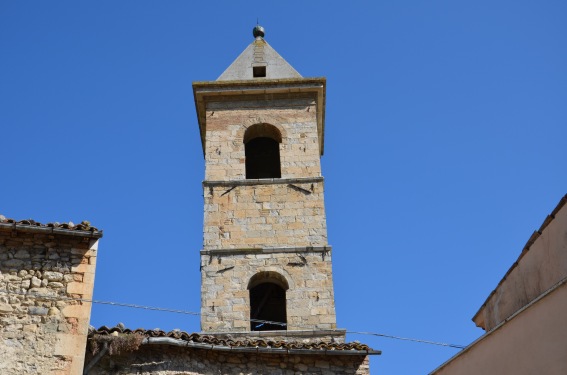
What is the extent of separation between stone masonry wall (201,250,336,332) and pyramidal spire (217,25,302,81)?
4.70m

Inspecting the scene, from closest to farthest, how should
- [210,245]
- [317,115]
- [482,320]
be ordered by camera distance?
[482,320] < [210,245] < [317,115]

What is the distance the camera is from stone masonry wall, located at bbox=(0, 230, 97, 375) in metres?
9.27

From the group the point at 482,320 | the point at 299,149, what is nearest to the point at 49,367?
the point at 482,320

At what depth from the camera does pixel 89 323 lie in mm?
9766

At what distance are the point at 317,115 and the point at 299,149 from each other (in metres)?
1.53

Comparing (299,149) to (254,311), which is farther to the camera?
(299,149)

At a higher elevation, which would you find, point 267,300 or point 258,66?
point 258,66

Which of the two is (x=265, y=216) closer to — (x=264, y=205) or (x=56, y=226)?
(x=264, y=205)

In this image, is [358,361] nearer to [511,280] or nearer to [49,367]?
[511,280]

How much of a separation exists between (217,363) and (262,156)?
7617mm

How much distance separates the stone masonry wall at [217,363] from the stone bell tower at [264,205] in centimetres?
232

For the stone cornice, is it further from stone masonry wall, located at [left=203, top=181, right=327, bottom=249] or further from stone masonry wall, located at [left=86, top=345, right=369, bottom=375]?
stone masonry wall, located at [left=86, top=345, right=369, bottom=375]

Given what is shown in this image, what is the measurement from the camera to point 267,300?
50.6ft

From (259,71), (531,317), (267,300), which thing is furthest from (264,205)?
(531,317)
